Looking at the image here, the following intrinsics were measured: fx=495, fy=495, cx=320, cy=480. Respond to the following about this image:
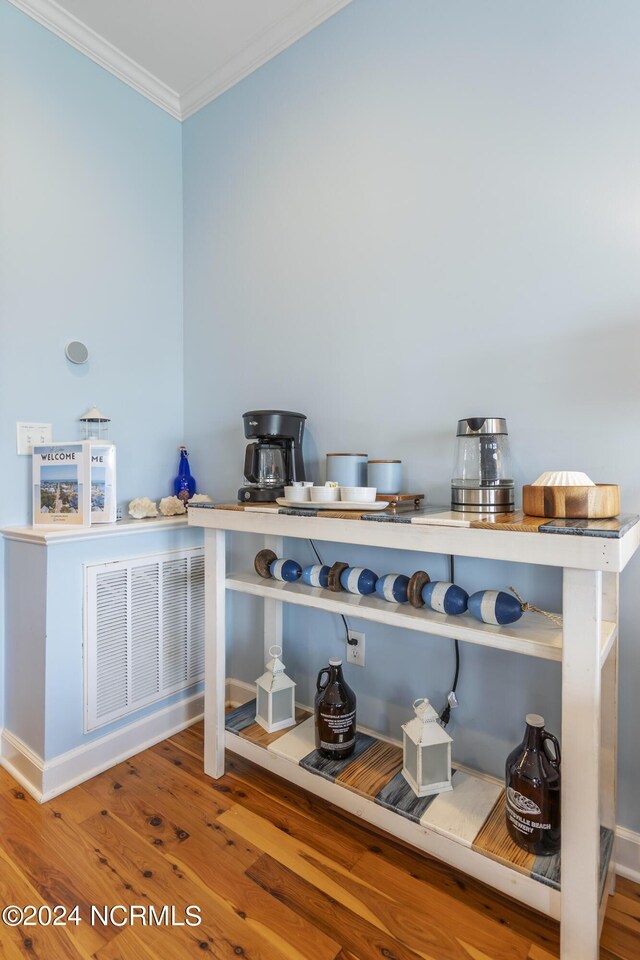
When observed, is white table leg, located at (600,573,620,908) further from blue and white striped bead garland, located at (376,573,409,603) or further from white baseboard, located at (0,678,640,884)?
blue and white striped bead garland, located at (376,573,409,603)

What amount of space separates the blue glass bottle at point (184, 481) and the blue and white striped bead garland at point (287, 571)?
736 millimetres

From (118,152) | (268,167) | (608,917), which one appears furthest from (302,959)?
(118,152)

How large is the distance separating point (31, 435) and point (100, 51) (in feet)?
5.30

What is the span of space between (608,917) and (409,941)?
498 mm

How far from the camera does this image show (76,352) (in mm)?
1969

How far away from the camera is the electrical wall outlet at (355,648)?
1.75 metres

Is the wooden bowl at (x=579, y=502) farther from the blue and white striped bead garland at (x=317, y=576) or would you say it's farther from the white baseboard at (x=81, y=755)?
the white baseboard at (x=81, y=755)

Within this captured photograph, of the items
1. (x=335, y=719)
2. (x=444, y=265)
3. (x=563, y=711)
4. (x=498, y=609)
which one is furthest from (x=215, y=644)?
(x=444, y=265)

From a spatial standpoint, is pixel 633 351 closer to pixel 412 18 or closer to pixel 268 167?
pixel 412 18

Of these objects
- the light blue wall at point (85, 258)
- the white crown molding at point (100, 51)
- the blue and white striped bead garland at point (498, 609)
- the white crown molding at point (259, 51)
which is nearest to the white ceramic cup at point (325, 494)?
the blue and white striped bead garland at point (498, 609)

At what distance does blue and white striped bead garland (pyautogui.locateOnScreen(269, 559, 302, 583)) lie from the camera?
67.1 inches

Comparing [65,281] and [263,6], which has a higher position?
[263,6]

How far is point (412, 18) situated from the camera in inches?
63.3

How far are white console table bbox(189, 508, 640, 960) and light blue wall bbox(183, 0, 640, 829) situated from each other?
173 millimetres
